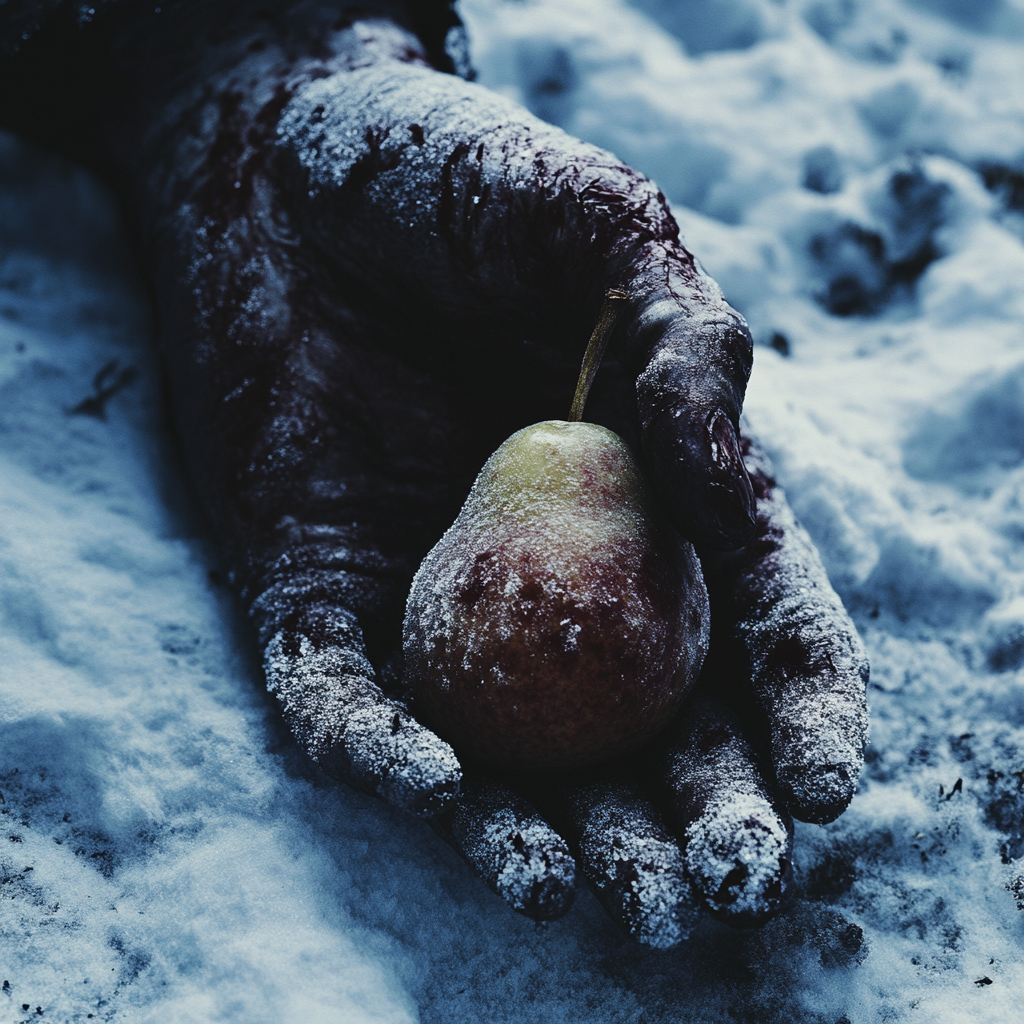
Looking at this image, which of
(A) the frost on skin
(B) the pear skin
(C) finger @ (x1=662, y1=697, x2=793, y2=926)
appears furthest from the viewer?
(A) the frost on skin

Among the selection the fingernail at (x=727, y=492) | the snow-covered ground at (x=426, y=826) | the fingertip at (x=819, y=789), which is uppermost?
the fingernail at (x=727, y=492)

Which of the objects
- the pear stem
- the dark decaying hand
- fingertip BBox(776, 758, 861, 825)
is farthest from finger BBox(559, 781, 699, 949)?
the pear stem

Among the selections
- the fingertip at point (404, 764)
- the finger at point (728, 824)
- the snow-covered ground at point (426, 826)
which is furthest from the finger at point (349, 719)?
the finger at point (728, 824)

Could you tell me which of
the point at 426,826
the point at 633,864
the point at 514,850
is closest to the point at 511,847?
the point at 514,850

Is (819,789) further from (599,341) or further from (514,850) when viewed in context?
(599,341)

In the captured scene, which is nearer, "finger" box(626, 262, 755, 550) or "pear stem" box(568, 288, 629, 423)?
"finger" box(626, 262, 755, 550)

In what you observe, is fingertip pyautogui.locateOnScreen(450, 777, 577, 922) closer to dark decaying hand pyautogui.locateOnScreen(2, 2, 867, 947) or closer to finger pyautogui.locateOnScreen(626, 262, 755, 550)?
dark decaying hand pyautogui.locateOnScreen(2, 2, 867, 947)

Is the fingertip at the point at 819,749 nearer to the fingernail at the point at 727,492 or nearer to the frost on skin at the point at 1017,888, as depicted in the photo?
the fingernail at the point at 727,492
